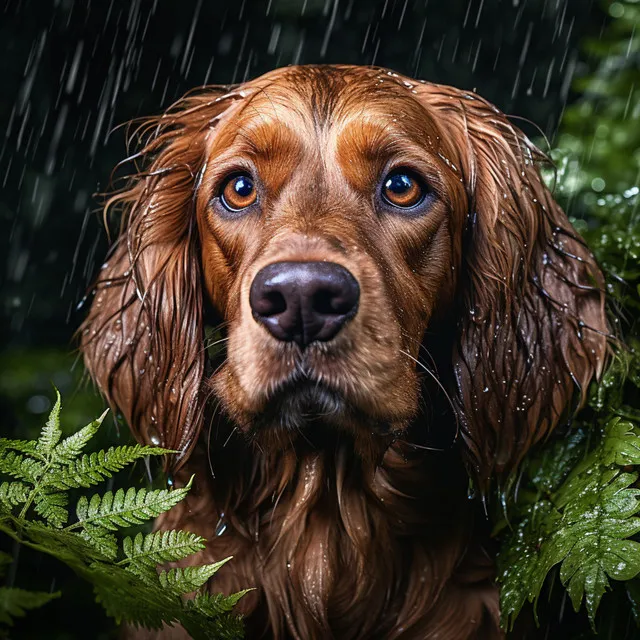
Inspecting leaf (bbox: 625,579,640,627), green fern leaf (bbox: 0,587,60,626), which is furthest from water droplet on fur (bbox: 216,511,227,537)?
green fern leaf (bbox: 0,587,60,626)

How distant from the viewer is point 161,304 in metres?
2.65

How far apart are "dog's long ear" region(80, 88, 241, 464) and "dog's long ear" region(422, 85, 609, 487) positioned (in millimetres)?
826

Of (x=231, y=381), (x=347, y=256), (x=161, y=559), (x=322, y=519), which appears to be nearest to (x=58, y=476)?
(x=161, y=559)

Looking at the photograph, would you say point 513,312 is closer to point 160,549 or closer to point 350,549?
point 350,549

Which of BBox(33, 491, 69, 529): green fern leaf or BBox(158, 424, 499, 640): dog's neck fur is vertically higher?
BBox(33, 491, 69, 529): green fern leaf

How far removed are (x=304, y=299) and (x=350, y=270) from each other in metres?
0.18

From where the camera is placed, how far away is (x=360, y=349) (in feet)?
6.55

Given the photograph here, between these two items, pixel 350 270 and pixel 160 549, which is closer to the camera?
pixel 160 549

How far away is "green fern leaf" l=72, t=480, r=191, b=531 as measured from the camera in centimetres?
154

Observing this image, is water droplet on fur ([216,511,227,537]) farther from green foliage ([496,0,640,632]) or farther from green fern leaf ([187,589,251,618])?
green fern leaf ([187,589,251,618])

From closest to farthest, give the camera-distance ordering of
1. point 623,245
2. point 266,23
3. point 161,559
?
point 161,559, point 623,245, point 266,23

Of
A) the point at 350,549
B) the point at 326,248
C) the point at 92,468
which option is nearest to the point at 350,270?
the point at 326,248

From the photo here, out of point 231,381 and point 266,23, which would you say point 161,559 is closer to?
point 231,381

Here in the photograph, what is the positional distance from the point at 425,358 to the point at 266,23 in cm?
300
